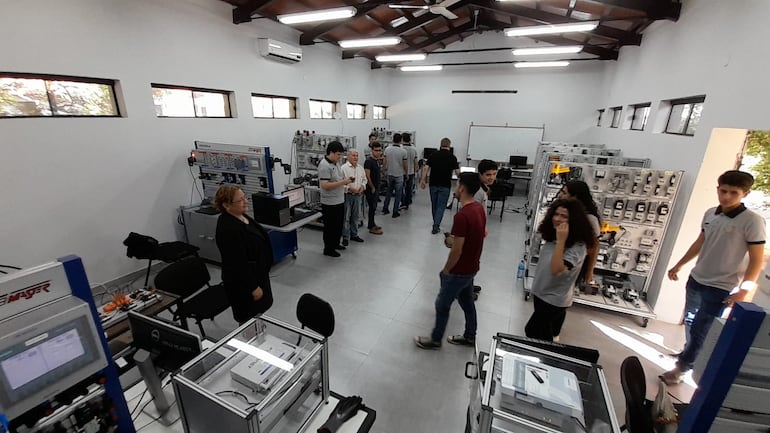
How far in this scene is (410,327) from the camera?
3.10 meters

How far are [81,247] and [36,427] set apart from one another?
318cm

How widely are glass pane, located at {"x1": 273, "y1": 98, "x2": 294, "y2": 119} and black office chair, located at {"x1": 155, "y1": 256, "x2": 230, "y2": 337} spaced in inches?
167

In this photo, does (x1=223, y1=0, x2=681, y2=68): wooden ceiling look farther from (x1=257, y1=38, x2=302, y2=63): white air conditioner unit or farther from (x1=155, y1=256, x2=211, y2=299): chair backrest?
(x1=155, y1=256, x2=211, y2=299): chair backrest

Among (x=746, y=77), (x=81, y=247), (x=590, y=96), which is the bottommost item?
(x=81, y=247)

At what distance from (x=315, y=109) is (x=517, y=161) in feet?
18.8

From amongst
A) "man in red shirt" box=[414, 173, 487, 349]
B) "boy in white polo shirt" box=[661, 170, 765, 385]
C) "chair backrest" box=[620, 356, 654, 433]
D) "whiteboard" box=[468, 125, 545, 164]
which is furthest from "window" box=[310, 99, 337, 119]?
"chair backrest" box=[620, 356, 654, 433]

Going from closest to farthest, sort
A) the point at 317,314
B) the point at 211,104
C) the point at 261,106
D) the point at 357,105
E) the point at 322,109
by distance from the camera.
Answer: the point at 317,314 < the point at 211,104 < the point at 261,106 < the point at 322,109 < the point at 357,105

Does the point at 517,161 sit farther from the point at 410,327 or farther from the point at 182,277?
the point at 182,277

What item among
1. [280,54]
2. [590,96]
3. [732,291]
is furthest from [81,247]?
[590,96]

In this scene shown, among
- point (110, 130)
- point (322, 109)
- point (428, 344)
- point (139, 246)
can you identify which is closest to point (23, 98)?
point (110, 130)

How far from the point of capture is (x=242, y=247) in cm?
221

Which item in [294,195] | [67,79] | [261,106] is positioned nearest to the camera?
[67,79]

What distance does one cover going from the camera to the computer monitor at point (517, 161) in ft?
28.5

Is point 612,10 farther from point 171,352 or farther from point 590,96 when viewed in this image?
point 171,352
